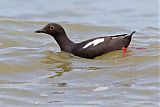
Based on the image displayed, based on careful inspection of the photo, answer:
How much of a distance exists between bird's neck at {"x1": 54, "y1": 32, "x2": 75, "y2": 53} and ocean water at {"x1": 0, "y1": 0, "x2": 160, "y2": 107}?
183mm

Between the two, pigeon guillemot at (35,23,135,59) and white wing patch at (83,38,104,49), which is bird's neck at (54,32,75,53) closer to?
pigeon guillemot at (35,23,135,59)

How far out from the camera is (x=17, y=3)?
20359mm

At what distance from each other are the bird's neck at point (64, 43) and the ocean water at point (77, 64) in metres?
0.18

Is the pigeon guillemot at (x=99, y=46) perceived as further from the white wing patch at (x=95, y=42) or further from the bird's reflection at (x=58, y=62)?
the bird's reflection at (x=58, y=62)

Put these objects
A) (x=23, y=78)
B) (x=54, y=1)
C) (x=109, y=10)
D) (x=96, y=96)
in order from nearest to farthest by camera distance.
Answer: (x=96, y=96)
(x=23, y=78)
(x=109, y=10)
(x=54, y=1)

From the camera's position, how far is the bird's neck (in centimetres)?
1334

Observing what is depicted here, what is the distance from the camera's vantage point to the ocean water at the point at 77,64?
32.5 ft

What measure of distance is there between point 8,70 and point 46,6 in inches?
329

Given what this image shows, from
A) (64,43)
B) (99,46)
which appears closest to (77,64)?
(99,46)

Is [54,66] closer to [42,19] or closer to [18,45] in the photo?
[18,45]

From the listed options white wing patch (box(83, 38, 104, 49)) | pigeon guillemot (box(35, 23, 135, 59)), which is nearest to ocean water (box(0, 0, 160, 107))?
pigeon guillemot (box(35, 23, 135, 59))

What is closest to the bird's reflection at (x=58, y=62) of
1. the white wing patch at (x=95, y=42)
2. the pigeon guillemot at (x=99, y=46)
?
the pigeon guillemot at (x=99, y=46)

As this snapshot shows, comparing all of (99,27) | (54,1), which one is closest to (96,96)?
(99,27)

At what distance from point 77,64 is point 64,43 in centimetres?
126
